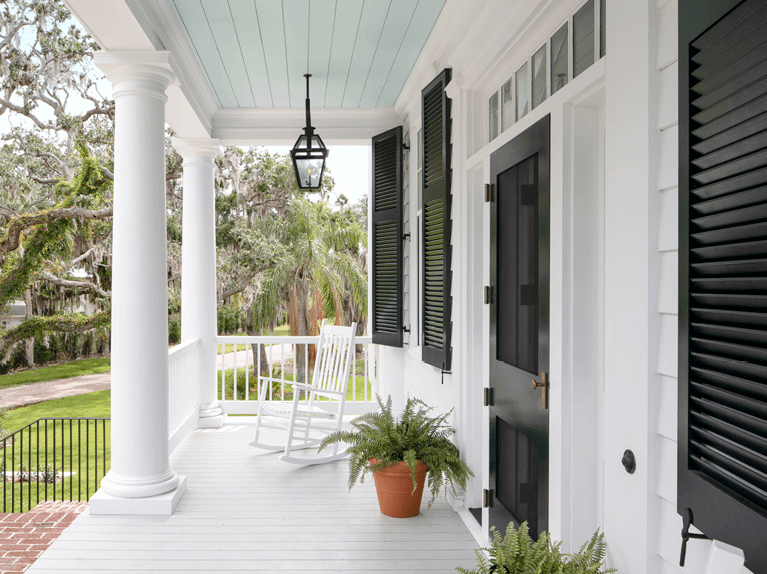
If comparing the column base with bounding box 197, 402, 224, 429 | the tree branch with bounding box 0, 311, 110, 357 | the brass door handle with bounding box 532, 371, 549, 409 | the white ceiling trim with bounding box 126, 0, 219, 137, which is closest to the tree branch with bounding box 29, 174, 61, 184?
the tree branch with bounding box 0, 311, 110, 357

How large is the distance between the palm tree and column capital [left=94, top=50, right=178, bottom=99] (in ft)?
23.0

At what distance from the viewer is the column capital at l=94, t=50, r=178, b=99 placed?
3.14 metres

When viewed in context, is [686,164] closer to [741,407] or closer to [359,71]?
[741,407]

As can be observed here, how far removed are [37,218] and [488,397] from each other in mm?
7925

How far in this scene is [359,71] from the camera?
4.18 m

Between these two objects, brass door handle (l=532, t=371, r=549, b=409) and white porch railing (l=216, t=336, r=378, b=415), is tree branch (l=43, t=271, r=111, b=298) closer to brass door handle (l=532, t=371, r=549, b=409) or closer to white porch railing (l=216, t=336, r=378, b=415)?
white porch railing (l=216, t=336, r=378, b=415)

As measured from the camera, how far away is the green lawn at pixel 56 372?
41.1ft

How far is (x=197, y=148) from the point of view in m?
5.23

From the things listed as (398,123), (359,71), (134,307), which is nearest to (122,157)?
(134,307)

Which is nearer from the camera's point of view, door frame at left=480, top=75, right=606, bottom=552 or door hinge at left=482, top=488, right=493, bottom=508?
door frame at left=480, top=75, right=606, bottom=552

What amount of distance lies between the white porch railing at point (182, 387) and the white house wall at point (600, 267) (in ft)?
7.51

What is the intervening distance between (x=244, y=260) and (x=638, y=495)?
899 cm

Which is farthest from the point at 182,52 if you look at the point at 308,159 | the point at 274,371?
the point at 274,371

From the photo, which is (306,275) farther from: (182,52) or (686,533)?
(686,533)
